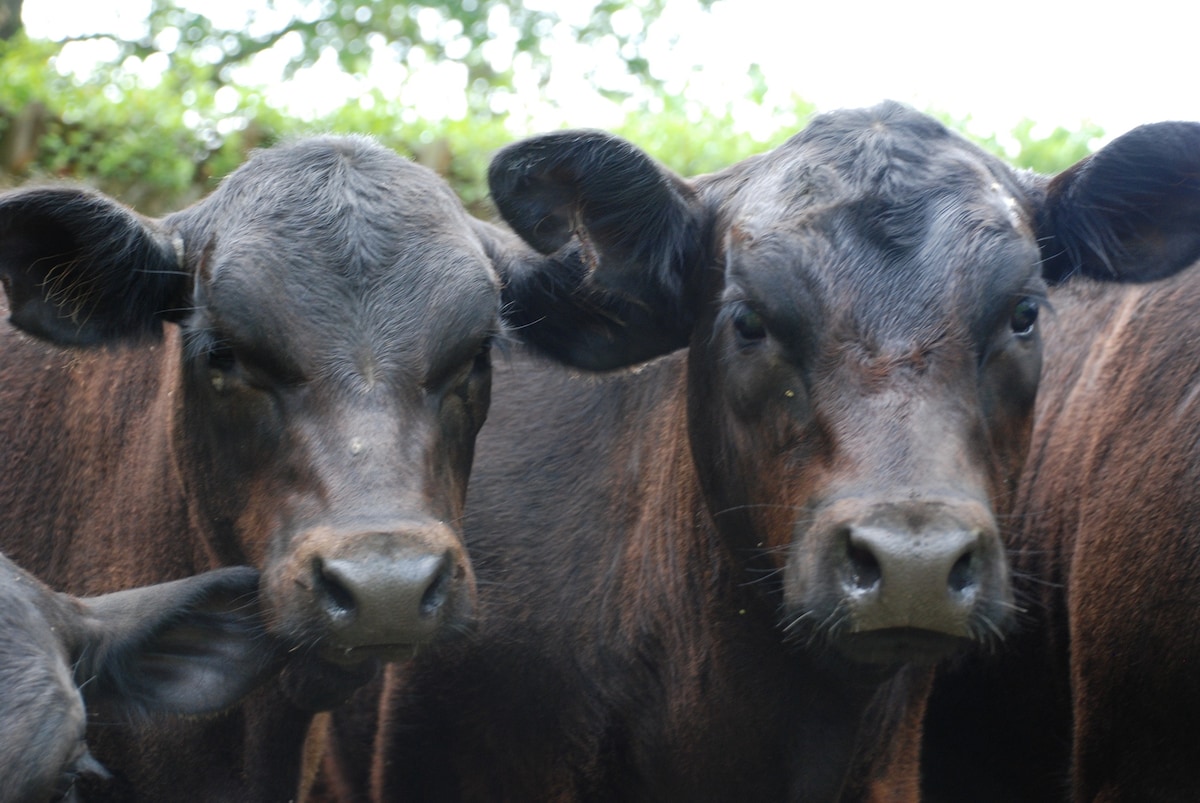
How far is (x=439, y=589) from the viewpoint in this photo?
427 cm

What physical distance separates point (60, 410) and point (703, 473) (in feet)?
8.32

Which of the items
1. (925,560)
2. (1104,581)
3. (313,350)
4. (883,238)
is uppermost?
(883,238)

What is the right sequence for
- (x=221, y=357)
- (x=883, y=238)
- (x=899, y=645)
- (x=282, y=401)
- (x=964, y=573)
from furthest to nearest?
1. (x=221, y=357)
2. (x=282, y=401)
3. (x=883, y=238)
4. (x=899, y=645)
5. (x=964, y=573)

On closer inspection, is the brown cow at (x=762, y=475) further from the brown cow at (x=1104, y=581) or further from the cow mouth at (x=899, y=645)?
the brown cow at (x=1104, y=581)

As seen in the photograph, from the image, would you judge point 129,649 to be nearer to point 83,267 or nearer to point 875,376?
point 83,267

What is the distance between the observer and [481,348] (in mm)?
5047

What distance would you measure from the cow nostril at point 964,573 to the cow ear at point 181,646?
1.95 meters

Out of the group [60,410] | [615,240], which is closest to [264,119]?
[60,410]

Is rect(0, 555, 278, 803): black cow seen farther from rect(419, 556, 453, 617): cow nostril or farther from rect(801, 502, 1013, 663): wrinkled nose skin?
rect(801, 502, 1013, 663): wrinkled nose skin

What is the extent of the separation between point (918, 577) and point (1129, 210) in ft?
6.48

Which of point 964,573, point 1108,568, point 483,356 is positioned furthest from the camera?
point 1108,568

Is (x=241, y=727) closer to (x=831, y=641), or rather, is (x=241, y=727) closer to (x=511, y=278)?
(x=511, y=278)

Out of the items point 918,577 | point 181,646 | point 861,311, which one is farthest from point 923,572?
point 181,646

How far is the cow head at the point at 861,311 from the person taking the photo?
13.5 ft
